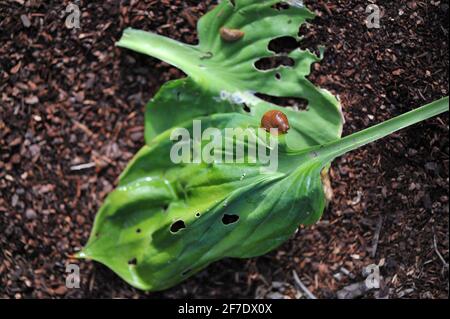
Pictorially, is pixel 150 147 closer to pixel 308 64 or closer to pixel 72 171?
pixel 72 171

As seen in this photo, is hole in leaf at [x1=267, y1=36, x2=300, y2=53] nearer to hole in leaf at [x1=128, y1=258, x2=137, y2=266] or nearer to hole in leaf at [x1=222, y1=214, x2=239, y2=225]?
hole in leaf at [x1=222, y1=214, x2=239, y2=225]

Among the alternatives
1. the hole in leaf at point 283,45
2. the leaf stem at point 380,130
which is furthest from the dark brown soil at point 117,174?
the leaf stem at point 380,130

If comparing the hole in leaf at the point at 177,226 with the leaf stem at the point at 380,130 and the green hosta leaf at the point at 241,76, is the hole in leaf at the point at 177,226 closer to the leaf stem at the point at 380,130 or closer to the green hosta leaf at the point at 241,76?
the green hosta leaf at the point at 241,76

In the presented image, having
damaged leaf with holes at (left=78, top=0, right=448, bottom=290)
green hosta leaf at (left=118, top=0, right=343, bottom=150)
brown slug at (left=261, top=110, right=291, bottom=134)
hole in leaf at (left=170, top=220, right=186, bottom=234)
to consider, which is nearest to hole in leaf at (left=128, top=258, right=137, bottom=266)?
damaged leaf with holes at (left=78, top=0, right=448, bottom=290)

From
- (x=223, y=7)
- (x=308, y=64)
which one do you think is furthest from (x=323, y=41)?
(x=223, y=7)

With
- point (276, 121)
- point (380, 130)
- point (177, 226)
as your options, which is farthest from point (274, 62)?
point (177, 226)

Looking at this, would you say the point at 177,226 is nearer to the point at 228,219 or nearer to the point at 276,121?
the point at 228,219

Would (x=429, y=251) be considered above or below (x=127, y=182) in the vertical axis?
below
